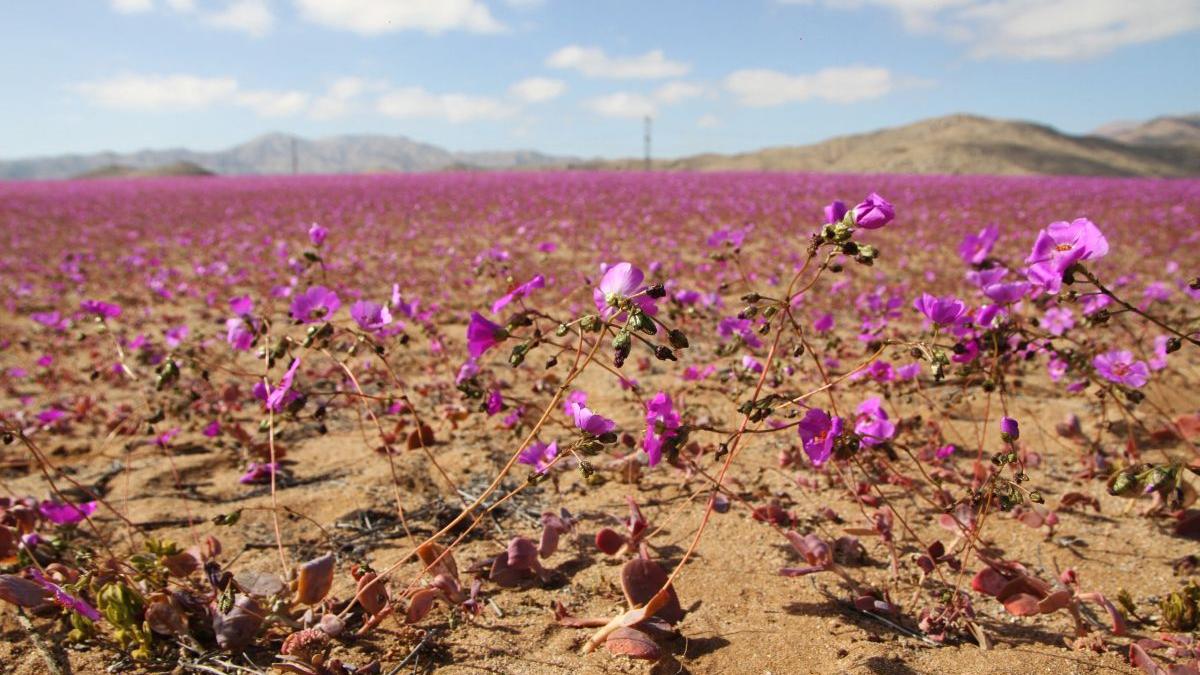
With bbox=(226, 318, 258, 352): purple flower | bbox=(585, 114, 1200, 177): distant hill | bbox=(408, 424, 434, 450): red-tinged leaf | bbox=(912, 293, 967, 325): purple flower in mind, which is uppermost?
bbox=(585, 114, 1200, 177): distant hill

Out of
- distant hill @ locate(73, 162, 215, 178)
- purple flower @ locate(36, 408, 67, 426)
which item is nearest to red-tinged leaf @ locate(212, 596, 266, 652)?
purple flower @ locate(36, 408, 67, 426)

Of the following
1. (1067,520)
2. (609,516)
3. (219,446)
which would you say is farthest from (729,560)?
(219,446)

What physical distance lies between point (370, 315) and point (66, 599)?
3.07ft

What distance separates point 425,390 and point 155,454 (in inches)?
48.8

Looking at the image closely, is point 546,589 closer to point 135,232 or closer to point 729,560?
point 729,560

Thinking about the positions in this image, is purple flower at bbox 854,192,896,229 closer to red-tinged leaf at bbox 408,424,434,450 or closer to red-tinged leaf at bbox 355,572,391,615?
red-tinged leaf at bbox 355,572,391,615

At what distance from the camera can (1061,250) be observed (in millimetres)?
1540

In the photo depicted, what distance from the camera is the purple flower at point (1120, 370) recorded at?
6.63ft

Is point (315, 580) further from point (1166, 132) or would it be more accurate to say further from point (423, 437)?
point (1166, 132)

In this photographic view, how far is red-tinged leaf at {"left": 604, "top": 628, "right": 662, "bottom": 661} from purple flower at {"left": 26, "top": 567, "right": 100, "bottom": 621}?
1215mm

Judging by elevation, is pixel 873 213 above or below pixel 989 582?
above

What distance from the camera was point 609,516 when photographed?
2289mm

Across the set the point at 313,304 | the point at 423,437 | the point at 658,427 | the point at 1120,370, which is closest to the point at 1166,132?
the point at 1120,370

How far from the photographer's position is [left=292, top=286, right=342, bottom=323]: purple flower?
1.88 metres
